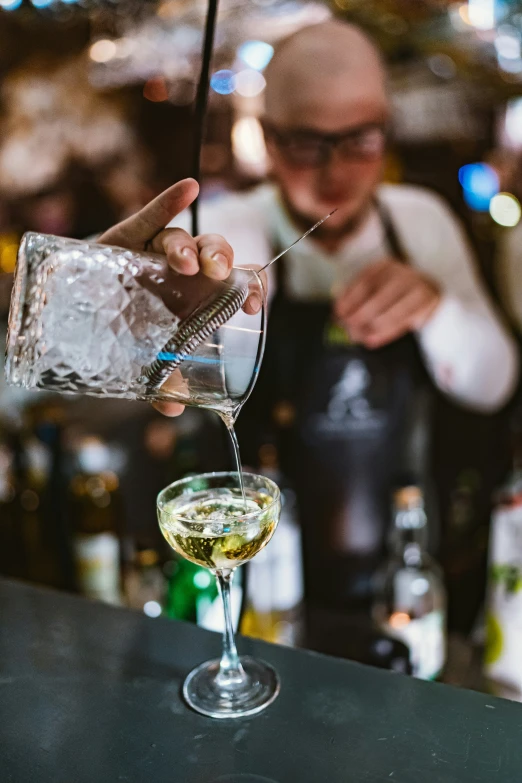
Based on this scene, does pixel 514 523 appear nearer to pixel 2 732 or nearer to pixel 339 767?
pixel 339 767

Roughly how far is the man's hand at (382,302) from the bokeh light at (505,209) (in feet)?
3.43

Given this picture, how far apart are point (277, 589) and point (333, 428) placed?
487 mm

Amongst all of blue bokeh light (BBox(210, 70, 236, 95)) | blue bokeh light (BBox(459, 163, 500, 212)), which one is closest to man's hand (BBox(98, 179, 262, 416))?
blue bokeh light (BBox(210, 70, 236, 95))

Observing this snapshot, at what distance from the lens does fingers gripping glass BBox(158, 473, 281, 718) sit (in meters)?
0.63

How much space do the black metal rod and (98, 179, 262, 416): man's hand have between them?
1.9 inches

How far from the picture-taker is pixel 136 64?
84.5 inches

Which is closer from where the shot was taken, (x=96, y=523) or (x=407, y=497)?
(x=407, y=497)

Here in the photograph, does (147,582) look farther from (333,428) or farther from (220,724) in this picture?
(220,724)

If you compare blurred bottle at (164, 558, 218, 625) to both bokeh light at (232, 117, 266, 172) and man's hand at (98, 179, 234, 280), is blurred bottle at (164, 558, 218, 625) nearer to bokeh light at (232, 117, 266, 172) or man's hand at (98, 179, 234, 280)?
man's hand at (98, 179, 234, 280)

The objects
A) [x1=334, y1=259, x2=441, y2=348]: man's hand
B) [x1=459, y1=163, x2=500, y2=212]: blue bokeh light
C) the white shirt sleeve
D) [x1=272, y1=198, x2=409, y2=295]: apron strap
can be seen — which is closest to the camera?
[x1=334, y1=259, x2=441, y2=348]: man's hand

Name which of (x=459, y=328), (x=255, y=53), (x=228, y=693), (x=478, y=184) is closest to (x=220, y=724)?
(x=228, y=693)

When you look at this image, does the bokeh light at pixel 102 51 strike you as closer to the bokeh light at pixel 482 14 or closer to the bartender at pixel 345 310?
the bartender at pixel 345 310

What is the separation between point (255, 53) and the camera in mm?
2186

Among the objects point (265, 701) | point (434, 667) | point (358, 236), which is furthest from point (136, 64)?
point (265, 701)
